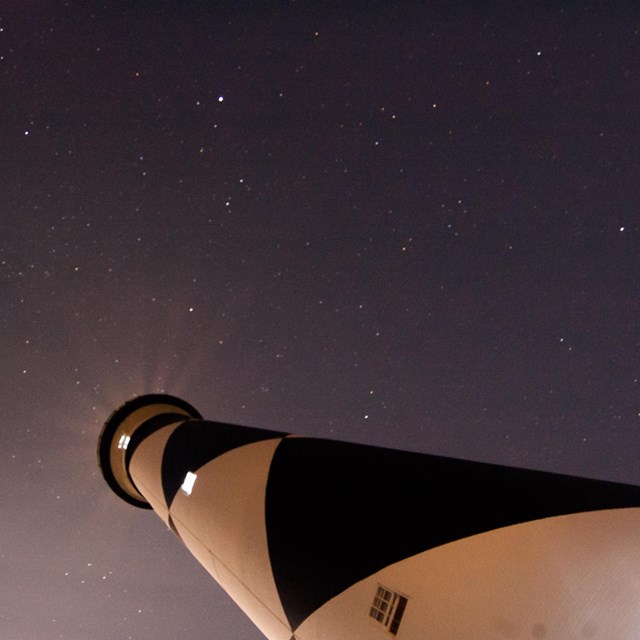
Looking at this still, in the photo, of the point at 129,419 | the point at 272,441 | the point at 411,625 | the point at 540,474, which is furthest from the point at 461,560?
the point at 129,419

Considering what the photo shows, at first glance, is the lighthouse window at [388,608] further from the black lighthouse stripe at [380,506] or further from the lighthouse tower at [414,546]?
the black lighthouse stripe at [380,506]

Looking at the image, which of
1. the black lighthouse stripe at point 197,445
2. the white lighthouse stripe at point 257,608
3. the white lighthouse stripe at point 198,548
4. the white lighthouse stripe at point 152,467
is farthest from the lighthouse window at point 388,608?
the white lighthouse stripe at point 152,467

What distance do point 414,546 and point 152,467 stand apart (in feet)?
17.4

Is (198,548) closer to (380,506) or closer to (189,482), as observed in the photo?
(189,482)

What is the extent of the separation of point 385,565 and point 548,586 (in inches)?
33.7

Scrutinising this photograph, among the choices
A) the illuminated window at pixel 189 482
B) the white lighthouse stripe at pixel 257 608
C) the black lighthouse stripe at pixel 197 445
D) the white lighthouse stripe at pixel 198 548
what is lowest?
the white lighthouse stripe at pixel 257 608

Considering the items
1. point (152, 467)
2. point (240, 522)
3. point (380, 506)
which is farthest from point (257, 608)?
point (152, 467)

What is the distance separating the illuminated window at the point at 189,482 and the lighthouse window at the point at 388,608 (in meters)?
3.12

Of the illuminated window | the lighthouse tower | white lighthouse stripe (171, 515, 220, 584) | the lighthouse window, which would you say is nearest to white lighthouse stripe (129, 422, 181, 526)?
white lighthouse stripe (171, 515, 220, 584)

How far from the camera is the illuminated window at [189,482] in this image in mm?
5296

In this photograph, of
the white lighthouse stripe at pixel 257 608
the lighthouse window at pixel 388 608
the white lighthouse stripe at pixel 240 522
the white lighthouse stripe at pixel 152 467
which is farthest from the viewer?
the white lighthouse stripe at pixel 152 467

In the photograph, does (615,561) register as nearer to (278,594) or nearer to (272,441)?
(278,594)

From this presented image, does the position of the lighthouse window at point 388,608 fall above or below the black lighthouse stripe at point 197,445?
below

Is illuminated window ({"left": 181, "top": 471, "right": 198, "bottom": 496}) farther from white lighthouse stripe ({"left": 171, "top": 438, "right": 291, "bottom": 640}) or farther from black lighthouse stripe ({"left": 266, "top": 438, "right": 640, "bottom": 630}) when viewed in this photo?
black lighthouse stripe ({"left": 266, "top": 438, "right": 640, "bottom": 630})
